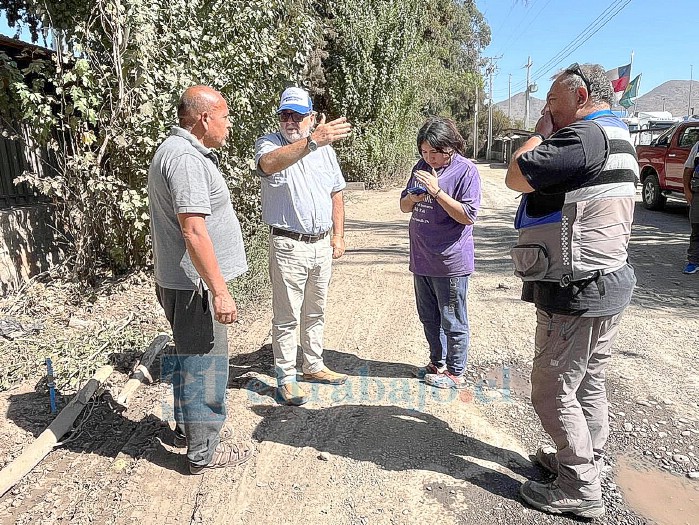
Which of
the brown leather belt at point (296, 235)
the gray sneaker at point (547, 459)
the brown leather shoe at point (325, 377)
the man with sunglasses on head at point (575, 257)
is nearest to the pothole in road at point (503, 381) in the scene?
the gray sneaker at point (547, 459)

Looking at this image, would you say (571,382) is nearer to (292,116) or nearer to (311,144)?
(311,144)

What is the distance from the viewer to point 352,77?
1467 cm

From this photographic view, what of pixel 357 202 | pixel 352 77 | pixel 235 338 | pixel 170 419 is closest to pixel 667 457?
pixel 170 419

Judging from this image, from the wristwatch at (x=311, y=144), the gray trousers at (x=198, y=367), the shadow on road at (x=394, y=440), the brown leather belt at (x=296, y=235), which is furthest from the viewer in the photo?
the brown leather belt at (x=296, y=235)

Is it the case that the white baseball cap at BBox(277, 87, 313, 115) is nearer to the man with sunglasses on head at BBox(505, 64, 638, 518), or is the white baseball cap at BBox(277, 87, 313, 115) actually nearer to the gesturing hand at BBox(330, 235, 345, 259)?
the gesturing hand at BBox(330, 235, 345, 259)

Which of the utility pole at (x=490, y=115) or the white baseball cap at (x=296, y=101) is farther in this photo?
the utility pole at (x=490, y=115)

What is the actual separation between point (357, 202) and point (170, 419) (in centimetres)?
1101

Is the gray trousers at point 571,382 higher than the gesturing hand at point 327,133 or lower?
lower

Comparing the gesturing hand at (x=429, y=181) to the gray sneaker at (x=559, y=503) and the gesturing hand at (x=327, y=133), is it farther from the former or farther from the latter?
the gray sneaker at (x=559, y=503)

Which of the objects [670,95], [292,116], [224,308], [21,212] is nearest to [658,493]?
[224,308]

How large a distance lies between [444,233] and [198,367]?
1804mm

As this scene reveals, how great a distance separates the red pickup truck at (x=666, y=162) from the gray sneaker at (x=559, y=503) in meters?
10.2

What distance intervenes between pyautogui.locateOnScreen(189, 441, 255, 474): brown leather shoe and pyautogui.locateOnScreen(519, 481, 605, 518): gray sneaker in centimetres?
153

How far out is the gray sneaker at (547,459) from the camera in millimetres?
2760
